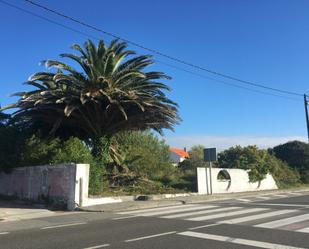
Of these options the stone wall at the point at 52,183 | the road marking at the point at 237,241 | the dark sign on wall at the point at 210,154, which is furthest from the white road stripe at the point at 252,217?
the dark sign on wall at the point at 210,154

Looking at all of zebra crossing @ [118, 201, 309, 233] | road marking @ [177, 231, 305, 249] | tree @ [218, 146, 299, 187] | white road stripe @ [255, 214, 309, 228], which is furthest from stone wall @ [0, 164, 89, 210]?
tree @ [218, 146, 299, 187]

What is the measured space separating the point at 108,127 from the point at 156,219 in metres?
14.4

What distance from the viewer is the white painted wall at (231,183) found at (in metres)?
27.1

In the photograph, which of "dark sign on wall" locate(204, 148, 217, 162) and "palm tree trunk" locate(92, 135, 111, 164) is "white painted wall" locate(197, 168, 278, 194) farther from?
"palm tree trunk" locate(92, 135, 111, 164)

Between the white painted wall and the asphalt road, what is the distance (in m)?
12.4

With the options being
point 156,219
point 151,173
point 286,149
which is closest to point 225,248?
point 156,219

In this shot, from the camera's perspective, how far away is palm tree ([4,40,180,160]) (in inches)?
985

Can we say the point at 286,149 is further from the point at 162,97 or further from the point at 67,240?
the point at 67,240

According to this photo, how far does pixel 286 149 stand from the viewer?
172 feet

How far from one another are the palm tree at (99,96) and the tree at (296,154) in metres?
25.6

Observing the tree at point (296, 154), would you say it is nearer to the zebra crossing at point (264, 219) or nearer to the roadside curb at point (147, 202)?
the roadside curb at point (147, 202)

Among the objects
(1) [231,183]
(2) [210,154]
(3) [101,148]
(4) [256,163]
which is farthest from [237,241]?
(4) [256,163]

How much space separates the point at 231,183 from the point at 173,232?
65.7 feet

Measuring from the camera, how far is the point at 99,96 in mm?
24953
